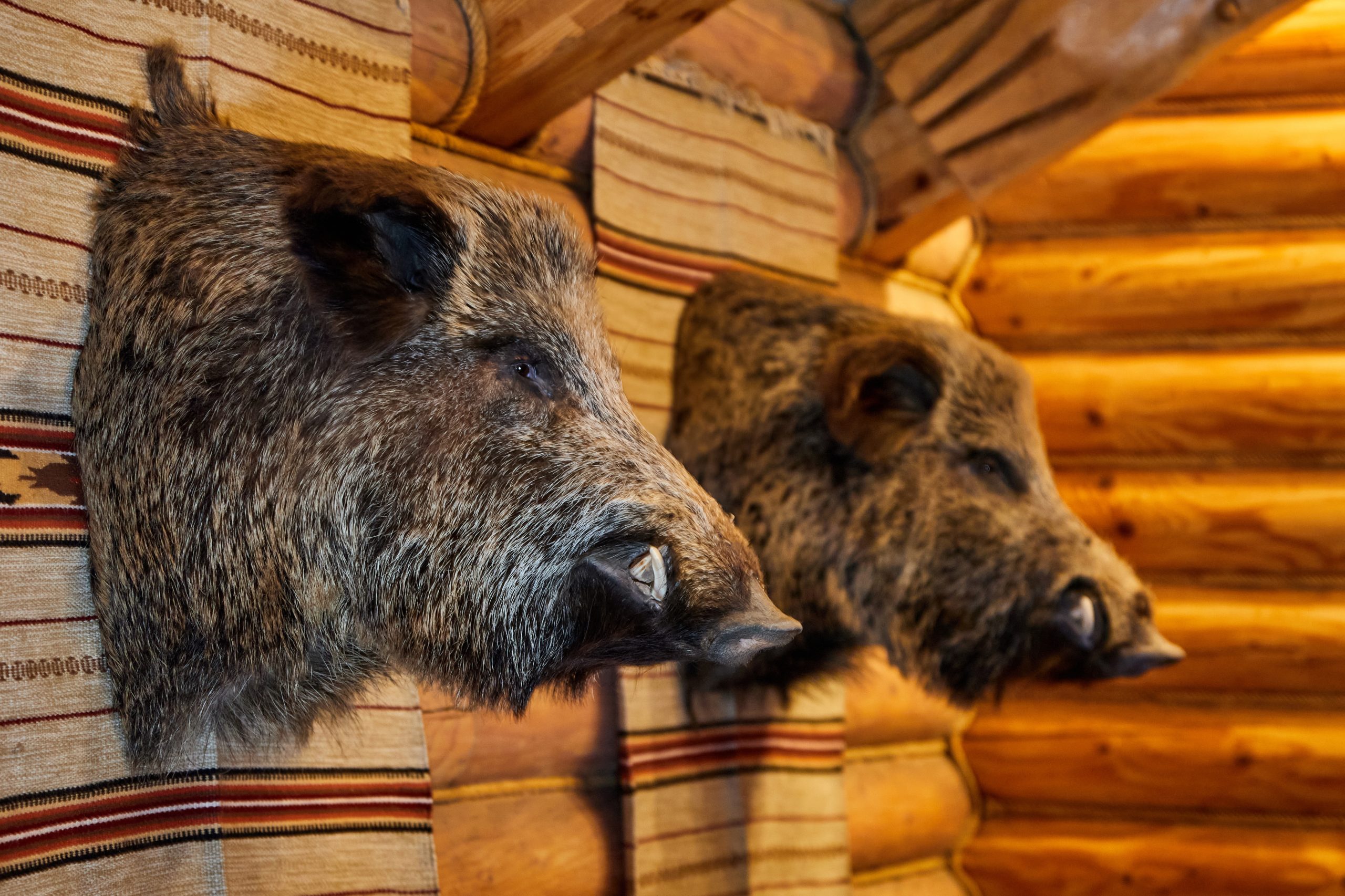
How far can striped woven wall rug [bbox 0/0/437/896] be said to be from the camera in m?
1.12

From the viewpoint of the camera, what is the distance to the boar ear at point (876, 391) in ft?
6.28

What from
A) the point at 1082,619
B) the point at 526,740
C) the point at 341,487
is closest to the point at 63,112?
the point at 341,487

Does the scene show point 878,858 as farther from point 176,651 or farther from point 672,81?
point 176,651

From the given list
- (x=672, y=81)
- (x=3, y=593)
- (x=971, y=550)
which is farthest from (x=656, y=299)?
(x=3, y=593)

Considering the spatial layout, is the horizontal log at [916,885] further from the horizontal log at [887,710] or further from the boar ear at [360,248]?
the boar ear at [360,248]

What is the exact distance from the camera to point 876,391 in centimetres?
199

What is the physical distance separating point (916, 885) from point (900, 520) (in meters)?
1.31

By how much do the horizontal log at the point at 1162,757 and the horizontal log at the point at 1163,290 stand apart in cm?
95

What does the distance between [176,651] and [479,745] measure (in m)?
0.62

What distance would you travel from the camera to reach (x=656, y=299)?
204 cm

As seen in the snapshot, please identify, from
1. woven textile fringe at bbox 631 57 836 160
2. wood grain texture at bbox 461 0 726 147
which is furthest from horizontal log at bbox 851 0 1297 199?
wood grain texture at bbox 461 0 726 147

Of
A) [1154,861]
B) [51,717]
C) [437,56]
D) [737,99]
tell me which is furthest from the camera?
[1154,861]

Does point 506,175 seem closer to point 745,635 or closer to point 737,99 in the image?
point 737,99

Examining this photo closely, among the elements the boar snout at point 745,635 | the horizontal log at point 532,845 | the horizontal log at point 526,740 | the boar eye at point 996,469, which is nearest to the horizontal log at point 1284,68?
the boar eye at point 996,469
